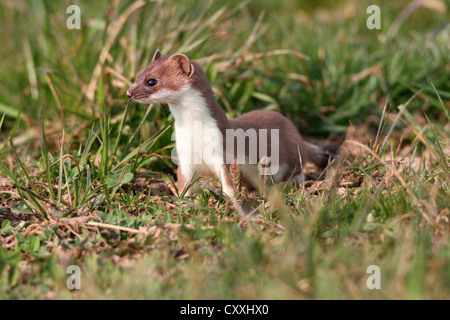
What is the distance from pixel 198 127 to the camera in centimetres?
345

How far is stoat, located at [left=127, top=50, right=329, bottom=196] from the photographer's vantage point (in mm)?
3402

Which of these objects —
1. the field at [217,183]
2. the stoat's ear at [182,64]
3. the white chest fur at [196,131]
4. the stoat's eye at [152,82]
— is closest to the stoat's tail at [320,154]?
the field at [217,183]

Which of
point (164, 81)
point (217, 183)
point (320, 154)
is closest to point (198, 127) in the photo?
point (164, 81)

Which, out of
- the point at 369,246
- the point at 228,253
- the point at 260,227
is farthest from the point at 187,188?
the point at 369,246

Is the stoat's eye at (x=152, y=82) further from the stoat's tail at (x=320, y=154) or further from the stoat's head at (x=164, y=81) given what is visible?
the stoat's tail at (x=320, y=154)

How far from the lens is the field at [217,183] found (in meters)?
2.40

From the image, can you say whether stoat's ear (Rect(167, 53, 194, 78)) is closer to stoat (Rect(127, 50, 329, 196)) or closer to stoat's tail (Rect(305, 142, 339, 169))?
stoat (Rect(127, 50, 329, 196))

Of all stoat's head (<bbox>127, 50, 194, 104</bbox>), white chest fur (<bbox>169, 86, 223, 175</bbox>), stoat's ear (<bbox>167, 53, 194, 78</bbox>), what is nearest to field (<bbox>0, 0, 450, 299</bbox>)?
white chest fur (<bbox>169, 86, 223, 175</bbox>)

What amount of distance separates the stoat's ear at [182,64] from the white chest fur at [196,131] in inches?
3.7

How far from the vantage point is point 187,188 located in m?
3.31

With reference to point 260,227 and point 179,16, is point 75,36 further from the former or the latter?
point 260,227

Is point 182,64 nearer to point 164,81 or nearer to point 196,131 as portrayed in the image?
point 164,81

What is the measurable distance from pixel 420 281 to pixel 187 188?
60.3 inches

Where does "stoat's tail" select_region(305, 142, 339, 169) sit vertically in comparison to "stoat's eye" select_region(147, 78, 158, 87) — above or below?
below
